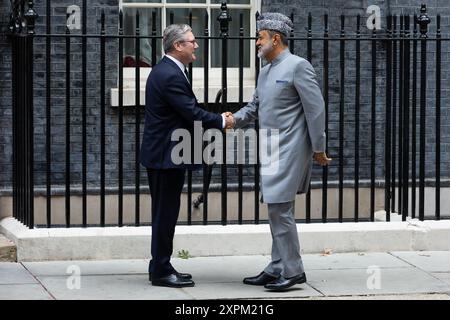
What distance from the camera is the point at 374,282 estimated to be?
27.5ft

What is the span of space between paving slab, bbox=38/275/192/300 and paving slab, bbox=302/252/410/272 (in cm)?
135

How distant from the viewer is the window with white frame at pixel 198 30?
35.7 feet

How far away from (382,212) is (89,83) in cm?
292

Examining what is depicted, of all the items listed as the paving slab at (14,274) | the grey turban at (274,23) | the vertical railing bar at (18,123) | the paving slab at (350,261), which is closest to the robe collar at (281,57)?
the grey turban at (274,23)

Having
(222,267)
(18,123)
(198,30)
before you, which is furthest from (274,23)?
(198,30)

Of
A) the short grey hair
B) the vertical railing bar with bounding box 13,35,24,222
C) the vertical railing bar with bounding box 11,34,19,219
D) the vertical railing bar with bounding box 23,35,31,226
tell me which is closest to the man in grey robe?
the short grey hair

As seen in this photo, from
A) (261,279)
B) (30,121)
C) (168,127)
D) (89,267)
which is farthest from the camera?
(30,121)

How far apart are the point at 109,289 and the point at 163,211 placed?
0.66 m

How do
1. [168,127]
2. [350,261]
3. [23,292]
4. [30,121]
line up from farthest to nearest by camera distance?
[350,261] < [30,121] < [168,127] < [23,292]

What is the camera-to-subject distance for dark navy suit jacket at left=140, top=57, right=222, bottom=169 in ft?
26.1

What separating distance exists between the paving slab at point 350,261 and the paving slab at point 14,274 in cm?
212

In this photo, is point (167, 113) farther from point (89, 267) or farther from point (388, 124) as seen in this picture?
point (388, 124)

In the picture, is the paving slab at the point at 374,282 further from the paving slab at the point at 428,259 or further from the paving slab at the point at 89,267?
the paving slab at the point at 89,267

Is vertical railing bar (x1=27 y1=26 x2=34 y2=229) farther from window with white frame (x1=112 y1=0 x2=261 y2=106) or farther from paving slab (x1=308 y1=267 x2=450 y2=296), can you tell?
paving slab (x1=308 y1=267 x2=450 y2=296)
